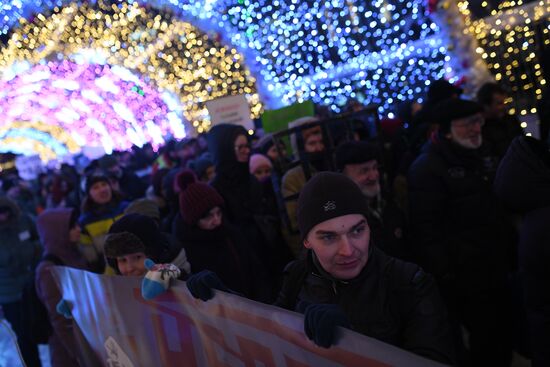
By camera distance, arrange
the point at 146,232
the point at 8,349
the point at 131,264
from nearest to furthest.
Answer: the point at 8,349 → the point at 131,264 → the point at 146,232

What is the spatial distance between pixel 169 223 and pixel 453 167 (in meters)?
2.80

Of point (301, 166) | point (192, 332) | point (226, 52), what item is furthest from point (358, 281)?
point (226, 52)

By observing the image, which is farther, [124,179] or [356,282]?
[124,179]

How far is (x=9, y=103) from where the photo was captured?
39.1 feet

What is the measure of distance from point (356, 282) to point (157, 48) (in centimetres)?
985

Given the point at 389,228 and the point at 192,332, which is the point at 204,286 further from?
the point at 389,228

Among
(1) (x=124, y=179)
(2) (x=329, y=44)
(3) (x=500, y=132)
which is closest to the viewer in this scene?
(3) (x=500, y=132)

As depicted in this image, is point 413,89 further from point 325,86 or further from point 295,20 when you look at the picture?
point 295,20

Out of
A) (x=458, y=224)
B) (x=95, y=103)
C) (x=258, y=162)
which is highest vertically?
(x=95, y=103)

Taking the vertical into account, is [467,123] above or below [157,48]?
below

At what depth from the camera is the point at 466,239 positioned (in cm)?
398

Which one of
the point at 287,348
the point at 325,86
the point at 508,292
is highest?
the point at 325,86

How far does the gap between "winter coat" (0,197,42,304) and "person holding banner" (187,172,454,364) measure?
4.47 m

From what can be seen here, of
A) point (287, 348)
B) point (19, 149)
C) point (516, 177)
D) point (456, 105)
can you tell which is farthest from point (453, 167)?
point (19, 149)
